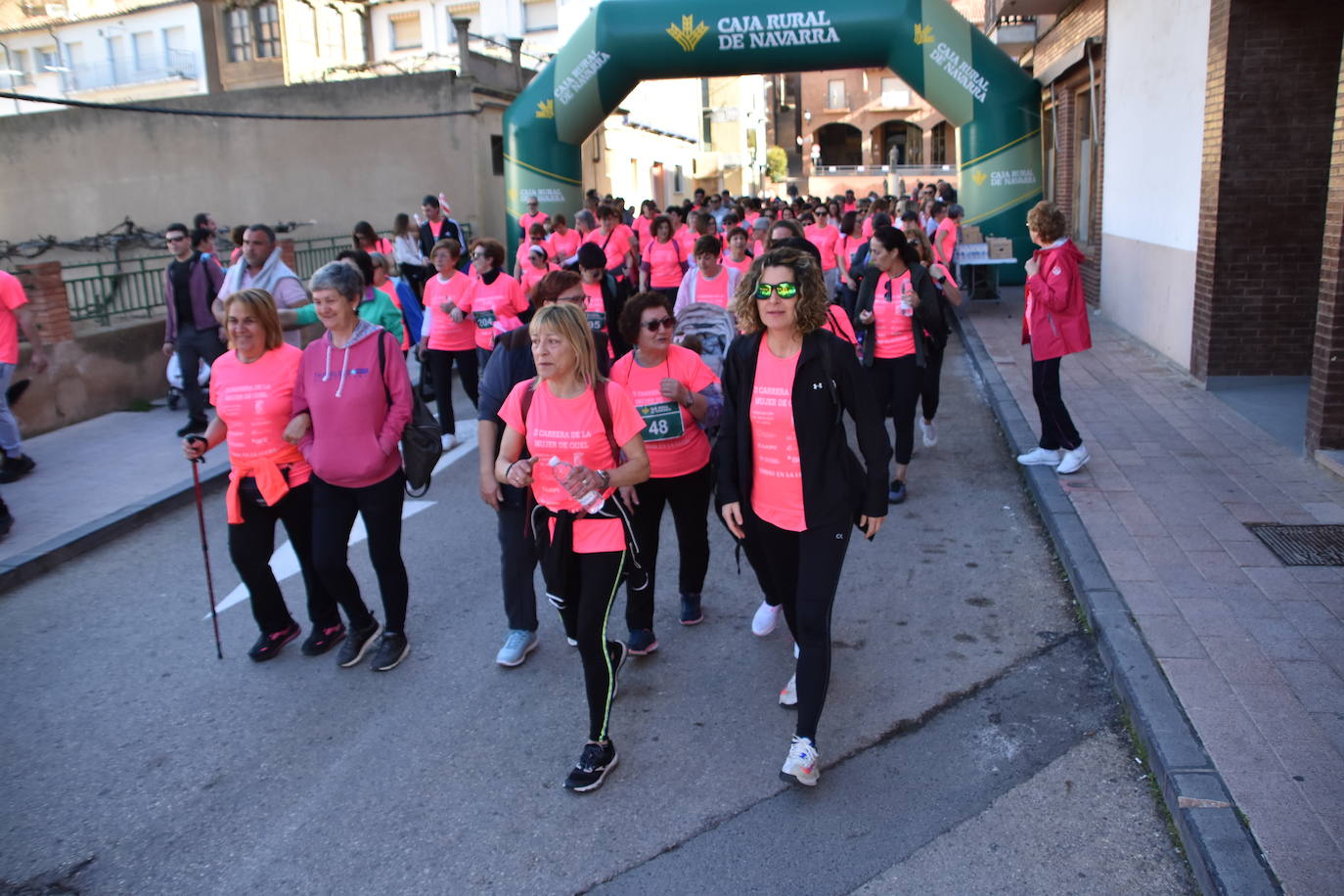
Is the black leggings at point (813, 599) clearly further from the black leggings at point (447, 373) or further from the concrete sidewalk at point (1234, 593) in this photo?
the black leggings at point (447, 373)

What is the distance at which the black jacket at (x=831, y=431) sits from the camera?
3.78m

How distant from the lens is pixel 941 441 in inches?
348

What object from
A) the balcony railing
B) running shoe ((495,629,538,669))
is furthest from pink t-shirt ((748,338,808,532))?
the balcony railing

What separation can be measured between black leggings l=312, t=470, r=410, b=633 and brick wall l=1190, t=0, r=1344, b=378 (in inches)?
299

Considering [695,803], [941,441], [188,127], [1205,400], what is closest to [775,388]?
[695,803]

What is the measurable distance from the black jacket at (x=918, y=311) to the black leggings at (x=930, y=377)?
7 cm

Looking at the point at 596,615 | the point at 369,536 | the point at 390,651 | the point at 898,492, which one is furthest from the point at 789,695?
the point at 898,492

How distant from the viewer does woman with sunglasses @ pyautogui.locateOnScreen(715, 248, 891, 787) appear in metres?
3.78

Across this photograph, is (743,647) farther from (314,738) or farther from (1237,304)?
(1237,304)

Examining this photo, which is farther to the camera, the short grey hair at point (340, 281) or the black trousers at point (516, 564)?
the black trousers at point (516, 564)

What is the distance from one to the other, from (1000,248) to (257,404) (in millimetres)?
13855

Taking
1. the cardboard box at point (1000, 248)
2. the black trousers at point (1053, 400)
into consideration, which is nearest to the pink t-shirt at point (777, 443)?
the black trousers at point (1053, 400)

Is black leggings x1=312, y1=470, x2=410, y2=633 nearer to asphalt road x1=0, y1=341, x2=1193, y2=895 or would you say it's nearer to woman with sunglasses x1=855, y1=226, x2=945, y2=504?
asphalt road x1=0, y1=341, x2=1193, y2=895

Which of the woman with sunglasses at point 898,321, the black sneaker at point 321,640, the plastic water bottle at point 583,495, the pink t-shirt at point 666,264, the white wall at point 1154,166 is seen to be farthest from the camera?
the pink t-shirt at point 666,264
